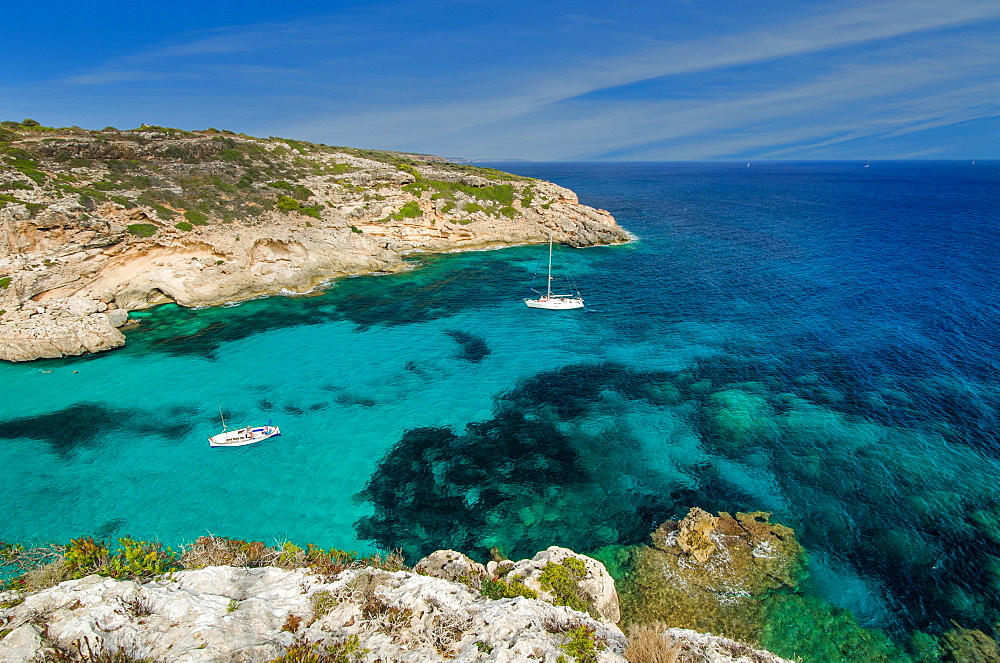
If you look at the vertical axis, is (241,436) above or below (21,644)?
below

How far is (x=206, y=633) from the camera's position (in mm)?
9852

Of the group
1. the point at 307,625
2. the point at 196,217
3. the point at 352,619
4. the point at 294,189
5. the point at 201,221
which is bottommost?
the point at 352,619

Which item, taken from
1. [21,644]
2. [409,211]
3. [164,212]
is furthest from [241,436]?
[409,211]

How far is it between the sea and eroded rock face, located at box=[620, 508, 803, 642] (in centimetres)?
102

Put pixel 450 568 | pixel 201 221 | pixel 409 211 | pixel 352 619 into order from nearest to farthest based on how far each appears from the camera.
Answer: pixel 352 619 < pixel 450 568 < pixel 201 221 < pixel 409 211

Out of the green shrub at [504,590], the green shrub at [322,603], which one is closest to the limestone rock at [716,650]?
the green shrub at [504,590]

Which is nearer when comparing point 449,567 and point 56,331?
point 449,567

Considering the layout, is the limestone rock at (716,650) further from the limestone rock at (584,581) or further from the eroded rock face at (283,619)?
the limestone rock at (584,581)

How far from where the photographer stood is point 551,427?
30.6 m

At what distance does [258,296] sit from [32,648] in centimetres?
5292

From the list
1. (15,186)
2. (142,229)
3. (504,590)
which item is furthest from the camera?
(142,229)

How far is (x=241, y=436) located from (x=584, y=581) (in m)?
23.6

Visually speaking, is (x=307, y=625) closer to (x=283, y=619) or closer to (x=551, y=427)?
(x=283, y=619)

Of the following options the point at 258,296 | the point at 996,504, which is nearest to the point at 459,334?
the point at 258,296
